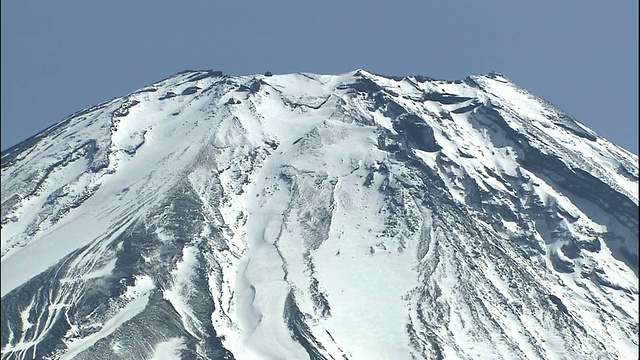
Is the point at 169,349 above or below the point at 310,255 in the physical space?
below

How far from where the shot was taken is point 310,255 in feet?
540

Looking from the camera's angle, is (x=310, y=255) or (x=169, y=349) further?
(x=310, y=255)

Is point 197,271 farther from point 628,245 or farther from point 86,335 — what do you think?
point 628,245

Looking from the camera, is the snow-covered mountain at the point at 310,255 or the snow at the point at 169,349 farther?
the snow-covered mountain at the point at 310,255

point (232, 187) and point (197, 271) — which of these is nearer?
point (197, 271)

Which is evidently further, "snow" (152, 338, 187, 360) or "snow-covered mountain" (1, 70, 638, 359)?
"snow-covered mountain" (1, 70, 638, 359)

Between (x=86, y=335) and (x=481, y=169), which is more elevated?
(x=481, y=169)

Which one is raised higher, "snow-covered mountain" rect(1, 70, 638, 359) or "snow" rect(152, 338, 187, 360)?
"snow-covered mountain" rect(1, 70, 638, 359)

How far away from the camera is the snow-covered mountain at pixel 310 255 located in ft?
479

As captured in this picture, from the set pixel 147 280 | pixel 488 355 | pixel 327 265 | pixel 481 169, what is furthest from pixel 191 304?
pixel 481 169

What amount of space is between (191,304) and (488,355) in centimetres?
3559

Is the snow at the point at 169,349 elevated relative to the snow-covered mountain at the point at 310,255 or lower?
lower

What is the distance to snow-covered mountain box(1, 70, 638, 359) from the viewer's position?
14588cm

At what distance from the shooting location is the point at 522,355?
147m
